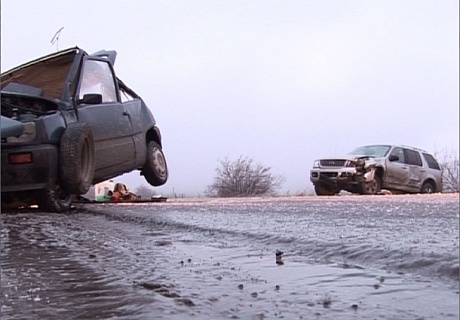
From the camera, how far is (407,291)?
8.10ft

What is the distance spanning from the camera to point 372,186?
15031 millimetres

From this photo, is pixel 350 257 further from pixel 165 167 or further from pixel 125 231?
pixel 165 167

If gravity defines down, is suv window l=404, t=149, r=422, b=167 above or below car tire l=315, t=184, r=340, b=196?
above

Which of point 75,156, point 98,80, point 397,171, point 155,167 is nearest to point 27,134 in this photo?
point 75,156

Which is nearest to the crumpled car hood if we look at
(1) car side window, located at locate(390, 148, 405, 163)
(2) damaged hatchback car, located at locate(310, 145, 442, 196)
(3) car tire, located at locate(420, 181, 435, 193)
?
(2) damaged hatchback car, located at locate(310, 145, 442, 196)

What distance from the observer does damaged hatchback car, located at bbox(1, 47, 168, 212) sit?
6.88 m

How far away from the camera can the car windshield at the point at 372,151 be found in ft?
50.9

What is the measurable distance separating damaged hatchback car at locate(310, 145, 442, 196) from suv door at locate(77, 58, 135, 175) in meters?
7.24

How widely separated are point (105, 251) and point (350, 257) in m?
1.40

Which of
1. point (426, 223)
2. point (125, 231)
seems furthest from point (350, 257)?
point (125, 231)

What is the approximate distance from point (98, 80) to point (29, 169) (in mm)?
1882

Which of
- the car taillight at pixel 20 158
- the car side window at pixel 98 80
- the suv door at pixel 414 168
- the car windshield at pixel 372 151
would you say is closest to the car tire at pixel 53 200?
the car taillight at pixel 20 158

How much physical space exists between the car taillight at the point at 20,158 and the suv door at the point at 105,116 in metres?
0.89

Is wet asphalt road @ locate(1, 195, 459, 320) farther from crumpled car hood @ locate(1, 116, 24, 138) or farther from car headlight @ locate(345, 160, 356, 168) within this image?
car headlight @ locate(345, 160, 356, 168)
